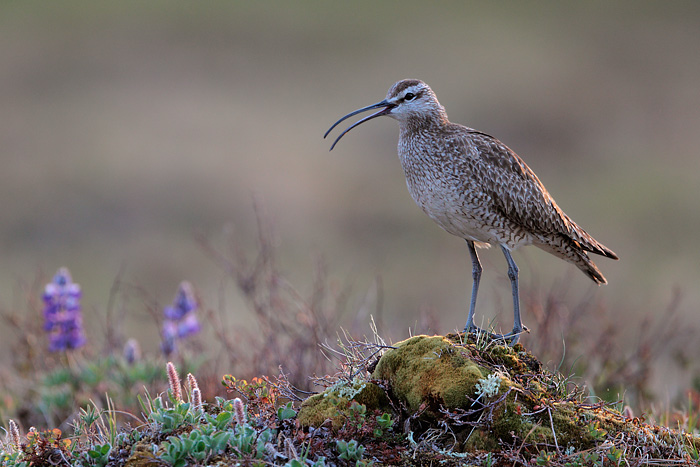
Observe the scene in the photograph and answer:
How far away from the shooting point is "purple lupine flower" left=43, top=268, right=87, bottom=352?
7824mm

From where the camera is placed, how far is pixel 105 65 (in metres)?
41.0

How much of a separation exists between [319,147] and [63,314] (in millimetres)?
22402

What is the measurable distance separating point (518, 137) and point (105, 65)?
Answer: 2110cm

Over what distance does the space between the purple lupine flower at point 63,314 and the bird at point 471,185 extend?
11.3 feet

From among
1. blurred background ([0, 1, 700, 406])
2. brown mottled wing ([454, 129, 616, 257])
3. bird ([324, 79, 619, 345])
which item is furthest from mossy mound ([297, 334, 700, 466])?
blurred background ([0, 1, 700, 406])

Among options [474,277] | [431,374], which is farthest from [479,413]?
Result: [474,277]

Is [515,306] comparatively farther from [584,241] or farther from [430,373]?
[430,373]

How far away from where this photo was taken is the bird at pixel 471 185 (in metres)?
5.77

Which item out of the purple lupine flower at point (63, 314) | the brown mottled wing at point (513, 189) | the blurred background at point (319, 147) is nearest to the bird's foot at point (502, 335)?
the brown mottled wing at point (513, 189)

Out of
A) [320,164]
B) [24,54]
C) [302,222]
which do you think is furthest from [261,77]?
[302,222]

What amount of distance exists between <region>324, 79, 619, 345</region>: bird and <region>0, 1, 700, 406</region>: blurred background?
2.06 meters

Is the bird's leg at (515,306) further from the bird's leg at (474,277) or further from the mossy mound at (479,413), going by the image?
the mossy mound at (479,413)

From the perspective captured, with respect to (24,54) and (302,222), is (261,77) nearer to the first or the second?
(24,54)

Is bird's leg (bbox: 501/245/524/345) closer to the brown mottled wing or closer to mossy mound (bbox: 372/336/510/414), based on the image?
the brown mottled wing
